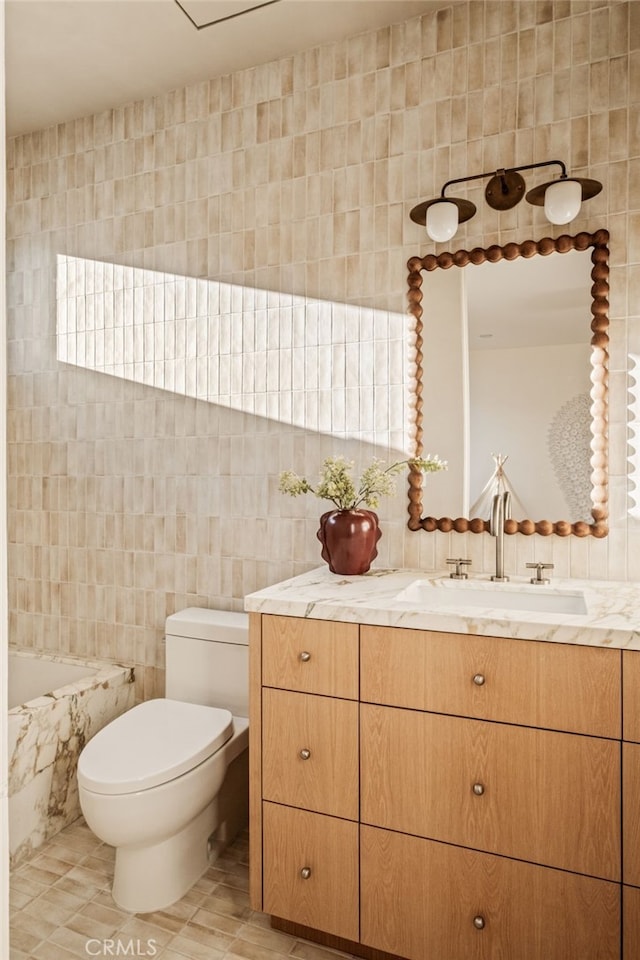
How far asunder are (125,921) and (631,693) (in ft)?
4.97

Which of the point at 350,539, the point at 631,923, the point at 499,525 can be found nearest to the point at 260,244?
the point at 350,539

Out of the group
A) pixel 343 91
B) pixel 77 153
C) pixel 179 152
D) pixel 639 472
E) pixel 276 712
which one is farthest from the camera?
pixel 77 153

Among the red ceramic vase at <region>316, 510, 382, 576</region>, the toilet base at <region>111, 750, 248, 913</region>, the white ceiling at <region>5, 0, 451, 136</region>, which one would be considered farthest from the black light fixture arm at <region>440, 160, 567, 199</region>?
the toilet base at <region>111, 750, 248, 913</region>

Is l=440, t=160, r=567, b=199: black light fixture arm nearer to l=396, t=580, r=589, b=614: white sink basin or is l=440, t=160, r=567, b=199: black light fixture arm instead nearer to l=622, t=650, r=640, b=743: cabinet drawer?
l=396, t=580, r=589, b=614: white sink basin

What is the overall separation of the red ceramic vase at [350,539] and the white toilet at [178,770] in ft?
1.61

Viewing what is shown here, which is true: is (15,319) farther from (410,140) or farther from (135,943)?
(135,943)

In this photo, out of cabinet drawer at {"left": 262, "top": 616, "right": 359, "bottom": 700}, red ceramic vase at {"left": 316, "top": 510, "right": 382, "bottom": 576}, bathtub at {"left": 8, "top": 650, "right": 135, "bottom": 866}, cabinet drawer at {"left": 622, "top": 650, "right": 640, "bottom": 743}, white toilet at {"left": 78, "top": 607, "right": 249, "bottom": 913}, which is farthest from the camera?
bathtub at {"left": 8, "top": 650, "right": 135, "bottom": 866}

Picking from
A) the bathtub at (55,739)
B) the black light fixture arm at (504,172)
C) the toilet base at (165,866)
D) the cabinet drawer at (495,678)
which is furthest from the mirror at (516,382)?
the bathtub at (55,739)

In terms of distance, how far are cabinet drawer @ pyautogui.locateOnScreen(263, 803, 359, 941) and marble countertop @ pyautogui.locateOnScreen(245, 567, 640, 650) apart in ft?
1.78

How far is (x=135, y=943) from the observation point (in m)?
1.74

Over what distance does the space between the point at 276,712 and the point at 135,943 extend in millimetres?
736

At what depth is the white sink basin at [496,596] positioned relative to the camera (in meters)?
1.79

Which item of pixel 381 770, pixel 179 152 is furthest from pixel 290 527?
pixel 179 152

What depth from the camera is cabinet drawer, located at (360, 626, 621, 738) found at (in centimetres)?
140
